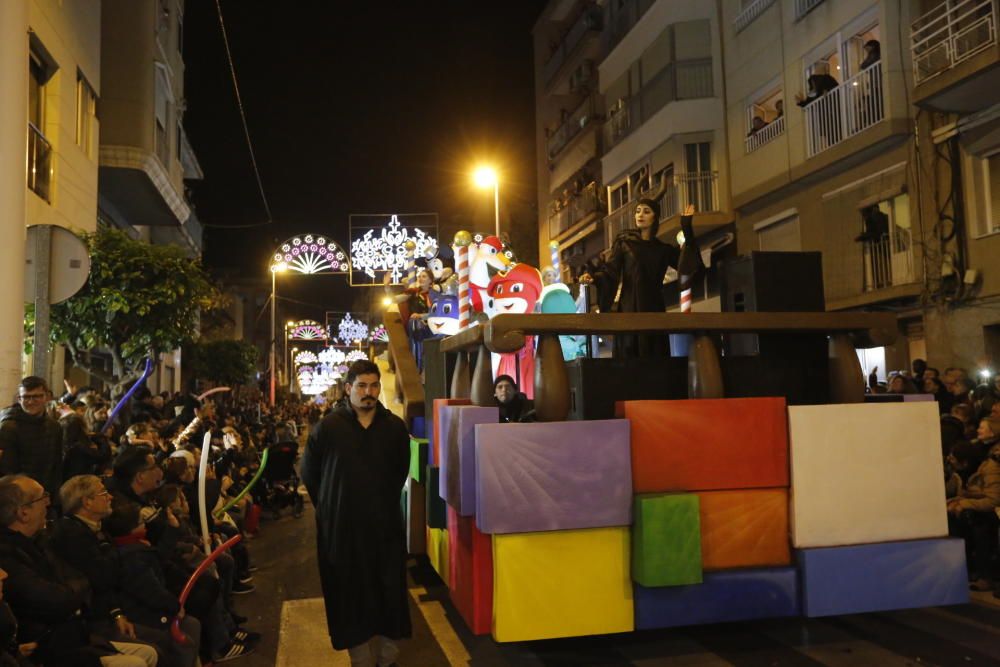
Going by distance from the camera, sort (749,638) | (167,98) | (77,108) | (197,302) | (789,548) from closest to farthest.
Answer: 1. (789,548)
2. (749,638)
3. (197,302)
4. (77,108)
5. (167,98)

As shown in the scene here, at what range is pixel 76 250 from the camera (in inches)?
219

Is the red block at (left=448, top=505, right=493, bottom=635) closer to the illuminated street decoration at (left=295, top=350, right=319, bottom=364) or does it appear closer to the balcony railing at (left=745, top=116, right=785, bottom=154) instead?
the balcony railing at (left=745, top=116, right=785, bottom=154)

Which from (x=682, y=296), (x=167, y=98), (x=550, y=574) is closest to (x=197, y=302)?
(x=682, y=296)

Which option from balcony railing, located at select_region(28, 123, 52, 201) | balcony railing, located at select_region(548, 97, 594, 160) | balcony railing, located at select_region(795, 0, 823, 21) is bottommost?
balcony railing, located at select_region(28, 123, 52, 201)

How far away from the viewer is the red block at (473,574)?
4582mm

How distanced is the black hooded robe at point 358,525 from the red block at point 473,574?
1.25 feet

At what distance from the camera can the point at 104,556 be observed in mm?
4254

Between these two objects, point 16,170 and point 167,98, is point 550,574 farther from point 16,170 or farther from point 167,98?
point 167,98

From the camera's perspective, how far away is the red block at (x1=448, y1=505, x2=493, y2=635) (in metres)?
4.58

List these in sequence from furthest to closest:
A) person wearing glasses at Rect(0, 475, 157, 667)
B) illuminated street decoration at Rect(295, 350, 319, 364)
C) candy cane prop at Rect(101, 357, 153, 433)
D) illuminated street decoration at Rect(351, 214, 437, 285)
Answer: illuminated street decoration at Rect(295, 350, 319, 364), illuminated street decoration at Rect(351, 214, 437, 285), candy cane prop at Rect(101, 357, 153, 433), person wearing glasses at Rect(0, 475, 157, 667)

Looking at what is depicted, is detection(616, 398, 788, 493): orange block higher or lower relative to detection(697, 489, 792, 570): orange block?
higher

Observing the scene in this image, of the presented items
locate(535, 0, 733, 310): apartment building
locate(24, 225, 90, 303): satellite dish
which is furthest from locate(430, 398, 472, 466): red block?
locate(535, 0, 733, 310): apartment building

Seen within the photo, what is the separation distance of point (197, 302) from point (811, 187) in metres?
12.3

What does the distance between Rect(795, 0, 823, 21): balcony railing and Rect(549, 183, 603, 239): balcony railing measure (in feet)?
38.3
